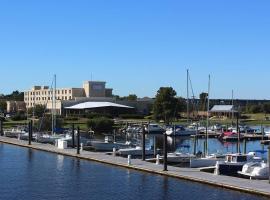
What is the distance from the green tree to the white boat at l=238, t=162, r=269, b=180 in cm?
12003

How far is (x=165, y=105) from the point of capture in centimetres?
17412

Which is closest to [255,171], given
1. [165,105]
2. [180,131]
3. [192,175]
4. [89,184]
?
[192,175]

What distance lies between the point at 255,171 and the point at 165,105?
125 meters

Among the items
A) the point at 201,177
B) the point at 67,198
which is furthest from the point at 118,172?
the point at 67,198

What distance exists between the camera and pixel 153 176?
51531 mm

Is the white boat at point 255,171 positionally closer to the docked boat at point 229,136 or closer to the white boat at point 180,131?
the docked boat at point 229,136

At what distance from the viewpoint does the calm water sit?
4294cm

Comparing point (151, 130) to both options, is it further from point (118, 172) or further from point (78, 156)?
point (118, 172)

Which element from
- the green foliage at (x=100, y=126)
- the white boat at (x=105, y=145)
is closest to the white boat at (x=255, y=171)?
the white boat at (x=105, y=145)

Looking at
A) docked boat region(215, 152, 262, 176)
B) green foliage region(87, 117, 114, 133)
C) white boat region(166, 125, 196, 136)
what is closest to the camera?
docked boat region(215, 152, 262, 176)

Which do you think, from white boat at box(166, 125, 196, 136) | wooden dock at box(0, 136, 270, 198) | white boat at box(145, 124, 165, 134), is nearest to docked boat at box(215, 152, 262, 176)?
wooden dock at box(0, 136, 270, 198)

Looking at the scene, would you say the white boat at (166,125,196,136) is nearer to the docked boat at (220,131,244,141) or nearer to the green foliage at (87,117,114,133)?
the docked boat at (220,131,244,141)

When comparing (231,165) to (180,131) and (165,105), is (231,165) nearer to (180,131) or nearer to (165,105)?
(180,131)

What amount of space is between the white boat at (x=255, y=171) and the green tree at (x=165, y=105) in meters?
120
